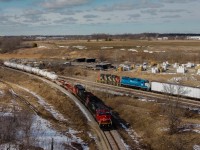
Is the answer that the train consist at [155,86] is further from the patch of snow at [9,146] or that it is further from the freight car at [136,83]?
the patch of snow at [9,146]

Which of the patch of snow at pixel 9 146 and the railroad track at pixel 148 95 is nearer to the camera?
the patch of snow at pixel 9 146

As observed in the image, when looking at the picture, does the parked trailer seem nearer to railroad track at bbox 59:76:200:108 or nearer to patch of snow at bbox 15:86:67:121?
railroad track at bbox 59:76:200:108

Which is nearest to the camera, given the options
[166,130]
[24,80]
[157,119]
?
[166,130]

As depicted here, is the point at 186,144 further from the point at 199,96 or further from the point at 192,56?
the point at 192,56

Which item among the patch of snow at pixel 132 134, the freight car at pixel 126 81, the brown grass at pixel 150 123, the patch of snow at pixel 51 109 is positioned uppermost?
the freight car at pixel 126 81

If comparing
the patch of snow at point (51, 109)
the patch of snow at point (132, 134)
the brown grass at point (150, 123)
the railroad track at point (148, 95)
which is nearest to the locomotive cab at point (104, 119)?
the brown grass at point (150, 123)

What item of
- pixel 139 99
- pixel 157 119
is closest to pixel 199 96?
pixel 139 99

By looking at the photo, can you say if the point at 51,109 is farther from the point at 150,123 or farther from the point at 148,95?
the point at 150,123

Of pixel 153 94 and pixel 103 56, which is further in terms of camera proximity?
pixel 103 56
